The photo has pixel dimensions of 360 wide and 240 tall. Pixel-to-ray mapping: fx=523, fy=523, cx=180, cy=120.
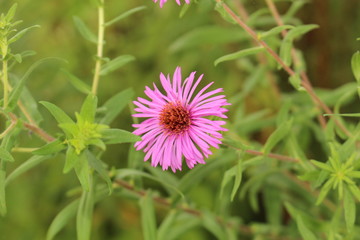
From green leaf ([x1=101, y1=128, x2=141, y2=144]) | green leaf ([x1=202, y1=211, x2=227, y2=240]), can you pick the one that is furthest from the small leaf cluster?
green leaf ([x1=202, y1=211, x2=227, y2=240])

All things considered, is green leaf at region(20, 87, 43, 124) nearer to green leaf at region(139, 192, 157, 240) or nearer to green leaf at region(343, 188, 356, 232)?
green leaf at region(139, 192, 157, 240)

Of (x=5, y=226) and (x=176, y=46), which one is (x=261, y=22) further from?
(x=5, y=226)

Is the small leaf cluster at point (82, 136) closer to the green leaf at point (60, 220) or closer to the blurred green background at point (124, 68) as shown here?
the green leaf at point (60, 220)

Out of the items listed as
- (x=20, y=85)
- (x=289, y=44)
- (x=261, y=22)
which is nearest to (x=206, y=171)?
(x=289, y=44)

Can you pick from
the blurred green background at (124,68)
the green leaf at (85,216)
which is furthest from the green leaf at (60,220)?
the blurred green background at (124,68)

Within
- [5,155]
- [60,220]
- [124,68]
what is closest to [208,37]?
[124,68]

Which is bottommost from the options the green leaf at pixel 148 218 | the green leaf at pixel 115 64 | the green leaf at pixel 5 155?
the green leaf at pixel 148 218
